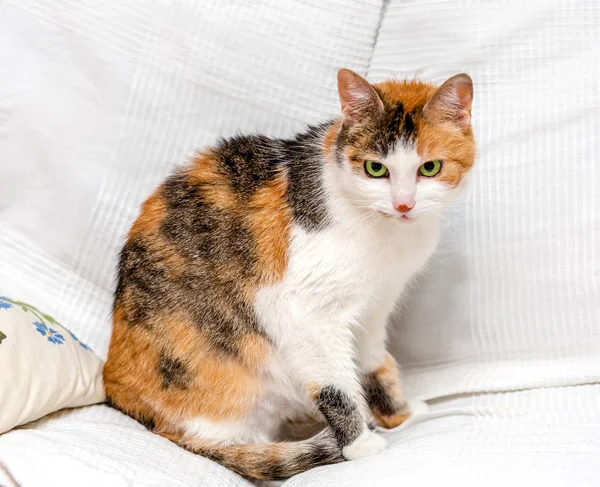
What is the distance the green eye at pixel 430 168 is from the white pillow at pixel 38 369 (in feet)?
2.65

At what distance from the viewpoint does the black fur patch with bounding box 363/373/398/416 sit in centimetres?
156

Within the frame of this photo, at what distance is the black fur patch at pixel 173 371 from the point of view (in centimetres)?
139

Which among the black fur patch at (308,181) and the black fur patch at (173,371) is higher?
the black fur patch at (308,181)

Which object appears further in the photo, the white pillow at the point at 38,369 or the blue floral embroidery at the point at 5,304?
the blue floral embroidery at the point at 5,304

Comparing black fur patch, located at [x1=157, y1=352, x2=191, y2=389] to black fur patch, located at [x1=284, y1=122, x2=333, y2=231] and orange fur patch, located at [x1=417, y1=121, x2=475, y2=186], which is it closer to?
black fur patch, located at [x1=284, y1=122, x2=333, y2=231]

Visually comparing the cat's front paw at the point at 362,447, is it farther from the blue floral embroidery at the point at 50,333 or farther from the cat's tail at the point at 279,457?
the blue floral embroidery at the point at 50,333

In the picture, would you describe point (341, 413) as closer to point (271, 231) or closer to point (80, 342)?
point (271, 231)

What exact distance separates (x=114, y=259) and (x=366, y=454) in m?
0.81

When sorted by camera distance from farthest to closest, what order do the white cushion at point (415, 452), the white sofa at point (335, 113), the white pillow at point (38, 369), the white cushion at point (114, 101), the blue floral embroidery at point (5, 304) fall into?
the white cushion at point (114, 101) → the white sofa at point (335, 113) → the blue floral embroidery at point (5, 304) → the white pillow at point (38, 369) → the white cushion at point (415, 452)

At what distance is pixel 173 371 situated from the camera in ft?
4.58

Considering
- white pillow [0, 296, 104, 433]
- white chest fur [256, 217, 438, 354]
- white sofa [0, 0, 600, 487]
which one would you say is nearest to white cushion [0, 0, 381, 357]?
white sofa [0, 0, 600, 487]

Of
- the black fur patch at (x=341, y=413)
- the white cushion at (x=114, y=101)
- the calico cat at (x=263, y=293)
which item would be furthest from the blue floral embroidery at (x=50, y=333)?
the black fur patch at (x=341, y=413)

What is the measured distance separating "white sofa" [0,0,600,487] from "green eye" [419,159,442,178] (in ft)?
1.37

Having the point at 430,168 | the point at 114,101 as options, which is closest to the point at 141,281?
the point at 114,101
